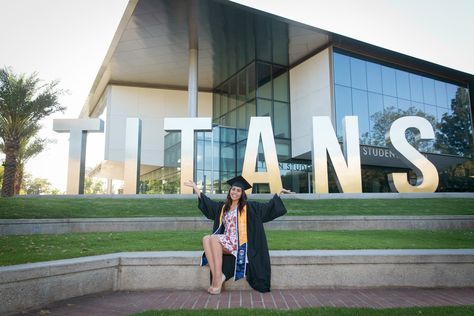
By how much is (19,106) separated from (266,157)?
471 inches

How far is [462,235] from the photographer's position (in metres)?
7.99

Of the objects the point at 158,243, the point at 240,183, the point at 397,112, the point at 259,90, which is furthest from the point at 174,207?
the point at 397,112

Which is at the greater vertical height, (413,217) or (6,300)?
(413,217)

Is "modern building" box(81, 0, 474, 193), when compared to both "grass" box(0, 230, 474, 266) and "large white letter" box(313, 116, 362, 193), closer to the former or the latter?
"large white letter" box(313, 116, 362, 193)

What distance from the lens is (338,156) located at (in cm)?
1531

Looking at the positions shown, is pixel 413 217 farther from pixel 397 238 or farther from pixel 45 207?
pixel 45 207

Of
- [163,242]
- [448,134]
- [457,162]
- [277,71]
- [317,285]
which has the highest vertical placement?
[277,71]

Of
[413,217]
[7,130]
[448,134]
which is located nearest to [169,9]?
[7,130]

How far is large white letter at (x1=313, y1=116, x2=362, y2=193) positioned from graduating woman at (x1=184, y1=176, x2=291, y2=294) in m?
10.0

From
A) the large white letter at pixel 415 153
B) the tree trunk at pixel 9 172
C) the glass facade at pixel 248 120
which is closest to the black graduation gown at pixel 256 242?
the large white letter at pixel 415 153

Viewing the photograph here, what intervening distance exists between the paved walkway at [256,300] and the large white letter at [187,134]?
1099 centimetres

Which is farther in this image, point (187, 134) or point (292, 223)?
point (187, 134)

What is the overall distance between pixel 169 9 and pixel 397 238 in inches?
615

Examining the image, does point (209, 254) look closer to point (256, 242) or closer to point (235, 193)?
point (256, 242)
